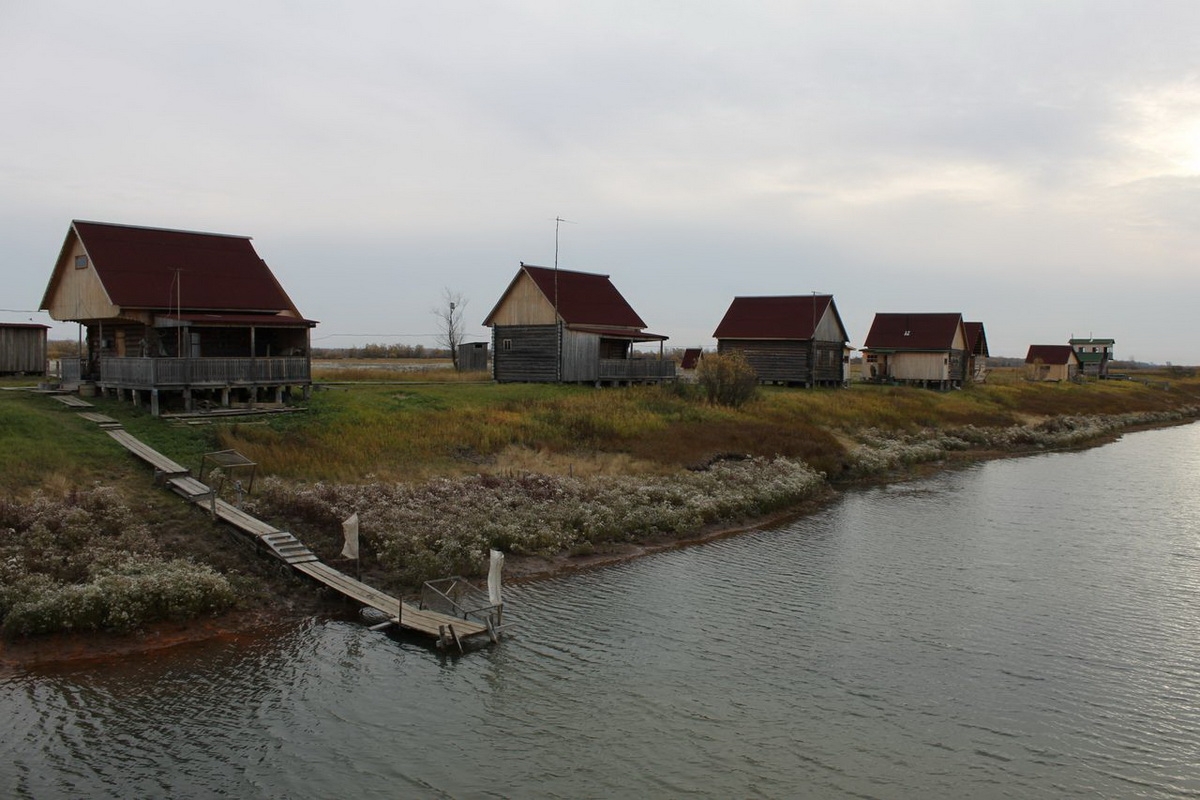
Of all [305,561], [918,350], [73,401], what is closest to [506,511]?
[305,561]

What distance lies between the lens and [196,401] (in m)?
31.8

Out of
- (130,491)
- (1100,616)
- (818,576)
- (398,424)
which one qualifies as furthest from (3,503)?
(1100,616)

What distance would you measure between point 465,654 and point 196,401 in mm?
19889

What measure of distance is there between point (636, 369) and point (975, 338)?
148 ft

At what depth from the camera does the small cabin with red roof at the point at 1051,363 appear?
4151 inches

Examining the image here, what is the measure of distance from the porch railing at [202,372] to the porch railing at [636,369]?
1940cm

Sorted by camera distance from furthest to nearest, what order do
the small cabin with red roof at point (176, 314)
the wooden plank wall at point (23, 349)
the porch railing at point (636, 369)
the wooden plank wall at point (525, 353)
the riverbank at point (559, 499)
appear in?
the porch railing at point (636, 369)
the wooden plank wall at point (525, 353)
the wooden plank wall at point (23, 349)
the small cabin with red roof at point (176, 314)
the riverbank at point (559, 499)

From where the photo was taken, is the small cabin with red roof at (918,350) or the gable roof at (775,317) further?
the small cabin with red roof at (918,350)

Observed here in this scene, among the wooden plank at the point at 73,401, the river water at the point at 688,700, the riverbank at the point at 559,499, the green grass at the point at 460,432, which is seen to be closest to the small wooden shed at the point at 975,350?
the green grass at the point at 460,432

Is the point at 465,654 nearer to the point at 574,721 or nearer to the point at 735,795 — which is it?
the point at 574,721

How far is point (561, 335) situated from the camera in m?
47.9

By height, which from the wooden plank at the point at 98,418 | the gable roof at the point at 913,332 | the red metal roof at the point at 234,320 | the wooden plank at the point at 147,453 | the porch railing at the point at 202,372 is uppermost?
the gable roof at the point at 913,332

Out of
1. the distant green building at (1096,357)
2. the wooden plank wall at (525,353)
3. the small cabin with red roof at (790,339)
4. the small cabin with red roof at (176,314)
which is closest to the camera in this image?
the small cabin with red roof at (176,314)

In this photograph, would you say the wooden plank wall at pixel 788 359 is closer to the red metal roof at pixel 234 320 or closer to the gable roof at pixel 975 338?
the gable roof at pixel 975 338
